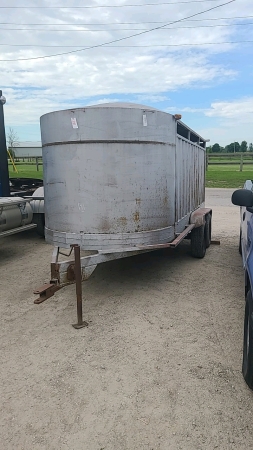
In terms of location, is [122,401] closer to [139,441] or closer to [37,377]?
[139,441]

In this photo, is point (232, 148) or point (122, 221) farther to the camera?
point (232, 148)

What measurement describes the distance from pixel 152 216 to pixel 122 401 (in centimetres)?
246

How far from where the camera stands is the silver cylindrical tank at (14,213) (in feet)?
21.9

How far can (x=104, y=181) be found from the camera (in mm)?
4477

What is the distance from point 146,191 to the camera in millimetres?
4715

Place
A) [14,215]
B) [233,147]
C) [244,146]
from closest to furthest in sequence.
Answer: [14,215], [233,147], [244,146]

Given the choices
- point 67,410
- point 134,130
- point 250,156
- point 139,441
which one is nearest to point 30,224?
point 134,130

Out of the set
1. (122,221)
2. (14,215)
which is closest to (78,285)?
(122,221)

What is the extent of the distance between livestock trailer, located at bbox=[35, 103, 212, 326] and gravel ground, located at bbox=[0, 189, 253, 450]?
661 mm

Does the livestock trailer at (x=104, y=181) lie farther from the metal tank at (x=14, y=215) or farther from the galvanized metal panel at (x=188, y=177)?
the metal tank at (x=14, y=215)

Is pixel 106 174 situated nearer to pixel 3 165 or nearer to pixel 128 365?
pixel 128 365

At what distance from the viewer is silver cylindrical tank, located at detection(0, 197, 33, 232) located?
21.9ft

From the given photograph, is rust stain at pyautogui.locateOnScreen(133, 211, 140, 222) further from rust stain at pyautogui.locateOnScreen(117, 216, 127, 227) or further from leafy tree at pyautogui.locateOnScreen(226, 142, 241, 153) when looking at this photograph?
leafy tree at pyautogui.locateOnScreen(226, 142, 241, 153)

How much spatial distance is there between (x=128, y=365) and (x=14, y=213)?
14.6 feet
